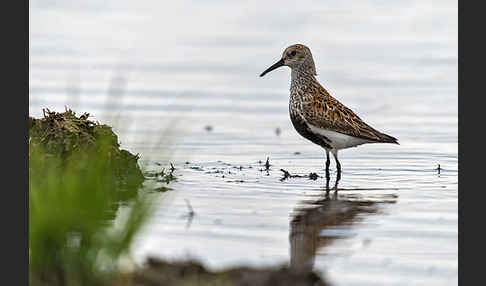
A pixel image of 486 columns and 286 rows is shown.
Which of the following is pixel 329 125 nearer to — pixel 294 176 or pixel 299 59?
pixel 294 176

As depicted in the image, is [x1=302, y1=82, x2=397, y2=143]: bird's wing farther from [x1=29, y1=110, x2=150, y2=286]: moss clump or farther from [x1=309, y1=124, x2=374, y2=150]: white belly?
[x1=29, y1=110, x2=150, y2=286]: moss clump

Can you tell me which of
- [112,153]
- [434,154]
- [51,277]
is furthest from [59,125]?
[434,154]

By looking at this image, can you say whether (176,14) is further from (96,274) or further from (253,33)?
(96,274)

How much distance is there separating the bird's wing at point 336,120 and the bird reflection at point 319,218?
1304mm

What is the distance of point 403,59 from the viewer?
66.4 ft

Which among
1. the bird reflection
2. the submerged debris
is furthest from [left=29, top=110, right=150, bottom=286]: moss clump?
the submerged debris

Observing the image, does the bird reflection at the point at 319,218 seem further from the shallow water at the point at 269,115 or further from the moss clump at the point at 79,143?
the moss clump at the point at 79,143

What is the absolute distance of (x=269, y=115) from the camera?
15953 millimetres

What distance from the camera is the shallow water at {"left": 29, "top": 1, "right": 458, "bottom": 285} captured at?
856 centimetres

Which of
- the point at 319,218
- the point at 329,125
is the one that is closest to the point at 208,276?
the point at 319,218

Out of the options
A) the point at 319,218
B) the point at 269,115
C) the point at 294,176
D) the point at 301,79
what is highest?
the point at 301,79

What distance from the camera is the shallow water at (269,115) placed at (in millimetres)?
8562

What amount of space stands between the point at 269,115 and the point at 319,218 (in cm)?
612

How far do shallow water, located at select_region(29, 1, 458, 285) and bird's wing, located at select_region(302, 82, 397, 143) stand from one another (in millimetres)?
450
